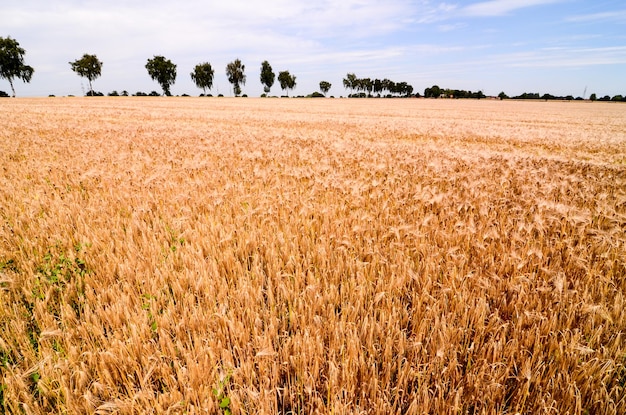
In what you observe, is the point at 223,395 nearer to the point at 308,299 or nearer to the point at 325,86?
the point at 308,299

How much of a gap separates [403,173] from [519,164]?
3.40 metres

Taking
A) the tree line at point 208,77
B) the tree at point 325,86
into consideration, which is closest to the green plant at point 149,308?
the tree line at point 208,77

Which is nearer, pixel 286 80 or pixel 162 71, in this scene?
pixel 162 71

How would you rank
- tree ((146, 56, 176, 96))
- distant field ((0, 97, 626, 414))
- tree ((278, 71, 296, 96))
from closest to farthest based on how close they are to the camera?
distant field ((0, 97, 626, 414)) → tree ((146, 56, 176, 96)) → tree ((278, 71, 296, 96))

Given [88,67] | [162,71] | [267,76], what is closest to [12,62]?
[88,67]

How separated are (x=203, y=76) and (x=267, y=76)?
22627 millimetres

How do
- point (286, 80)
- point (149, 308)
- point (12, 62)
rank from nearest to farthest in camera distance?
point (149, 308), point (12, 62), point (286, 80)

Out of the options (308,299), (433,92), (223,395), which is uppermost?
(433,92)

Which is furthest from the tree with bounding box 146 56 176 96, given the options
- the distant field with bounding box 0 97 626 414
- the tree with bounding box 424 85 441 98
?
the distant field with bounding box 0 97 626 414

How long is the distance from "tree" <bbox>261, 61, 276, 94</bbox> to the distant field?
385 ft

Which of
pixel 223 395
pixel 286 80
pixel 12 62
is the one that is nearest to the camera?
pixel 223 395

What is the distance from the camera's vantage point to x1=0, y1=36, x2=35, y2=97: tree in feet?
256

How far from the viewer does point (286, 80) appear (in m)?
119

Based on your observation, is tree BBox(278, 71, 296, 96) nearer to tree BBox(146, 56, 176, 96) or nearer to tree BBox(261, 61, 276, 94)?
tree BBox(261, 61, 276, 94)
